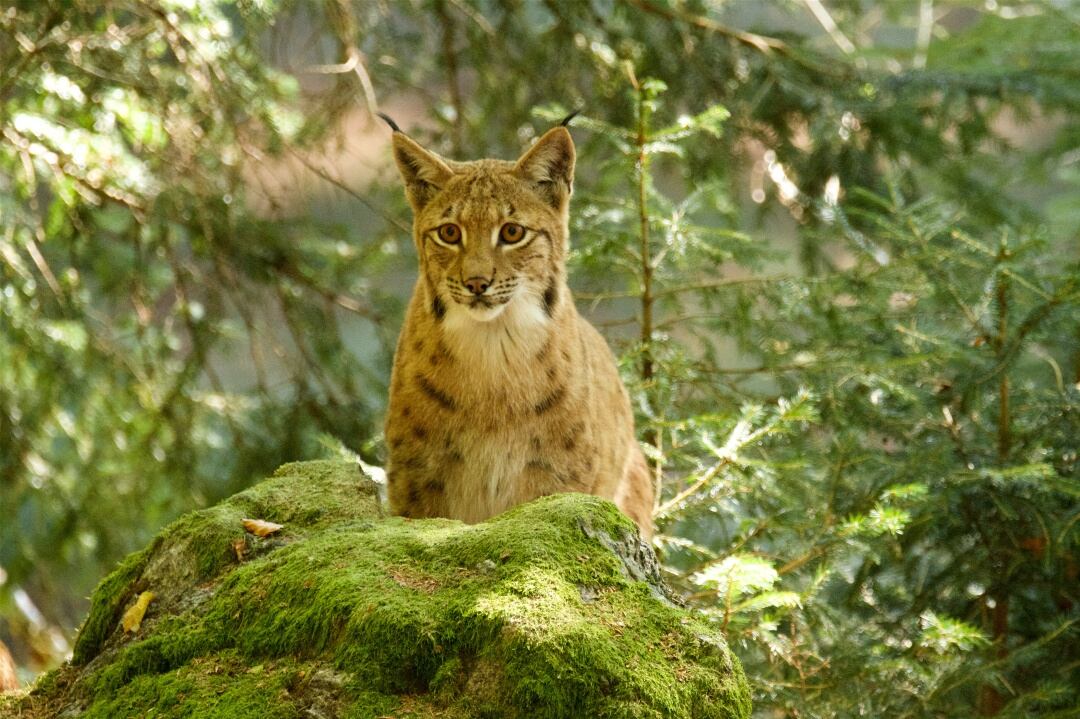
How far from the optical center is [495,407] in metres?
4.16

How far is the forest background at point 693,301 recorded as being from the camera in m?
4.46

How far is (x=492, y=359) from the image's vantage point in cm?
418

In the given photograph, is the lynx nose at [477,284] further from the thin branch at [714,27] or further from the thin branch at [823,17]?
the thin branch at [823,17]

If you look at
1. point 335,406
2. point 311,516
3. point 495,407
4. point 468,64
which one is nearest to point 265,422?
point 335,406

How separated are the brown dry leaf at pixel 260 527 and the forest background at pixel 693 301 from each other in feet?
4.21

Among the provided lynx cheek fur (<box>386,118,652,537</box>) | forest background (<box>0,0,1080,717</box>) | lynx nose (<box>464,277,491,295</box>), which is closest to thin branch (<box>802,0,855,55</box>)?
forest background (<box>0,0,1080,717</box>)

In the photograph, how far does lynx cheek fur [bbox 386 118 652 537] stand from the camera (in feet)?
13.5

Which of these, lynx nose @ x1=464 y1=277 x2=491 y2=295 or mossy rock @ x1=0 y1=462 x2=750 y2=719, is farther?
lynx nose @ x1=464 y1=277 x2=491 y2=295

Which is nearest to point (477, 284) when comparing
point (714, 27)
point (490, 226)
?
point (490, 226)

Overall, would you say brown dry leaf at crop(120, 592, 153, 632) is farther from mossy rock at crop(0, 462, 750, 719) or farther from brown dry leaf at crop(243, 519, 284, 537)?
brown dry leaf at crop(243, 519, 284, 537)

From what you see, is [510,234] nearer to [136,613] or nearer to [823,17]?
[136,613]

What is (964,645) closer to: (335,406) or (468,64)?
(335,406)

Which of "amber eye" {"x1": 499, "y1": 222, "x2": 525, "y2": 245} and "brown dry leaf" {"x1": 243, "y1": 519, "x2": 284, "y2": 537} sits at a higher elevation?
"amber eye" {"x1": 499, "y1": 222, "x2": 525, "y2": 245}

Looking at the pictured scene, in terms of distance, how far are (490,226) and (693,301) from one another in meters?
3.21
